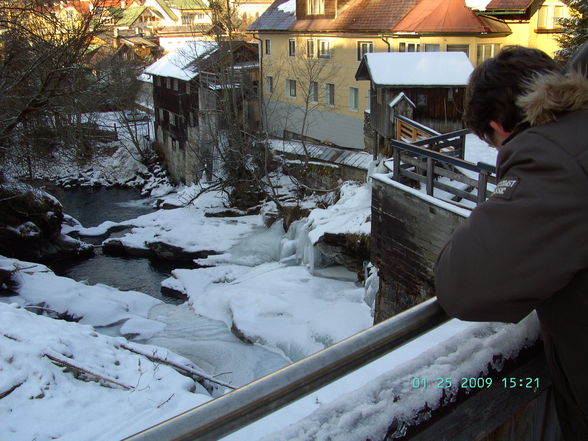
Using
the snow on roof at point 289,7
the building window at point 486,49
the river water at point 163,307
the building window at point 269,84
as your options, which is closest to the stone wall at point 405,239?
the river water at point 163,307

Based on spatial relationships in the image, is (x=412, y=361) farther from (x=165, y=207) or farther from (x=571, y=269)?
(x=165, y=207)

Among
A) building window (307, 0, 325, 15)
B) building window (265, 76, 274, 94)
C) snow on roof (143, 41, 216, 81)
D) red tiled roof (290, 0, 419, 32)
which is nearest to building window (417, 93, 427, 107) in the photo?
red tiled roof (290, 0, 419, 32)

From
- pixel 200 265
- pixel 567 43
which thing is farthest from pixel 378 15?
pixel 200 265

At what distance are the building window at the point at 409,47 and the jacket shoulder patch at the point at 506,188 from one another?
18.8 meters

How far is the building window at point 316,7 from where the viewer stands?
72.4ft

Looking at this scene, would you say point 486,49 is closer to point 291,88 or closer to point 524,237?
point 291,88

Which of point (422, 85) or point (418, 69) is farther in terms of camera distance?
point (418, 69)

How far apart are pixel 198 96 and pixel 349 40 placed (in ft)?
25.0

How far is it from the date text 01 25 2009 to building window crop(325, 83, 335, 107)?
72.2ft

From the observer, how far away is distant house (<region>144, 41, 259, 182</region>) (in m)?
22.9

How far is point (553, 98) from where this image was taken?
109cm

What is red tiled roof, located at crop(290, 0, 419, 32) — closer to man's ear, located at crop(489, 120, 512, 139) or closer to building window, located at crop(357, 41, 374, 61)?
building window, located at crop(357, 41, 374, 61)

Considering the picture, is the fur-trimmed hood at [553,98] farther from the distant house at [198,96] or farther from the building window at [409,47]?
the distant house at [198,96]

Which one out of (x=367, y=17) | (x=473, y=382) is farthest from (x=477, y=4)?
(x=473, y=382)
